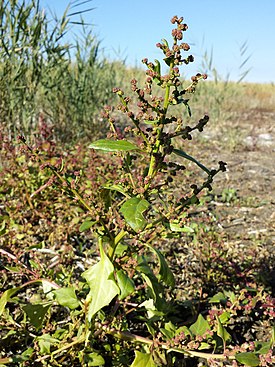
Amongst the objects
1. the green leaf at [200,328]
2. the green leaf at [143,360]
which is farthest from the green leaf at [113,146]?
the green leaf at [200,328]

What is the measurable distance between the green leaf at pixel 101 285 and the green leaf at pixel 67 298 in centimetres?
24

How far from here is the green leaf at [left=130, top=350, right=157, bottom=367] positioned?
1519mm

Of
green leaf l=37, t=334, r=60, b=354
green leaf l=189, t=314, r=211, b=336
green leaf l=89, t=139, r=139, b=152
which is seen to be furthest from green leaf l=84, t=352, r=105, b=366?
green leaf l=89, t=139, r=139, b=152

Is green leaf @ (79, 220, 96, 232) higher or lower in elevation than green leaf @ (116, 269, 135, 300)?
higher

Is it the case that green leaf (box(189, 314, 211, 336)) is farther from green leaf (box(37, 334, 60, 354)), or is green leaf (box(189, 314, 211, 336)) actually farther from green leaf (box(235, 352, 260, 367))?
green leaf (box(37, 334, 60, 354))

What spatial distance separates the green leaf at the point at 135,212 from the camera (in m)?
1.16

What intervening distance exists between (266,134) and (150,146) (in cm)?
658

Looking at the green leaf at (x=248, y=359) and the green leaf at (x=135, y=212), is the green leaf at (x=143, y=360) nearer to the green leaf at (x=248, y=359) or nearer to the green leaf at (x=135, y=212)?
the green leaf at (x=248, y=359)

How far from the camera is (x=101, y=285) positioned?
135cm

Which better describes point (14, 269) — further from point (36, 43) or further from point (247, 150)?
point (247, 150)

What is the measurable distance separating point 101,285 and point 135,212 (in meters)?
0.30

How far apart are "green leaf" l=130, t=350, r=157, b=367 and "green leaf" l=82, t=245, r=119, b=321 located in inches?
11.1

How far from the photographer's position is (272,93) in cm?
1363

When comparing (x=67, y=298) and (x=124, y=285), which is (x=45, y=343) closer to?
(x=67, y=298)
